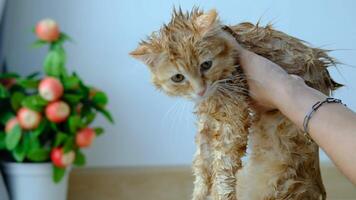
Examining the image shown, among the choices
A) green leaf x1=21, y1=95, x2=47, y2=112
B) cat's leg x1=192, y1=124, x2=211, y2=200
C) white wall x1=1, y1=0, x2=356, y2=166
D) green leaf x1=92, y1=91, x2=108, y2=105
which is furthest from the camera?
white wall x1=1, y1=0, x2=356, y2=166

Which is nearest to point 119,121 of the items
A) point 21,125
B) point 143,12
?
point 143,12

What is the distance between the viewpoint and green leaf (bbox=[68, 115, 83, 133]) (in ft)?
3.23

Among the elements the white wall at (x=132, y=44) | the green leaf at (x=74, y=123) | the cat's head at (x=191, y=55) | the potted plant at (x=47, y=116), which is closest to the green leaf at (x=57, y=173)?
the potted plant at (x=47, y=116)

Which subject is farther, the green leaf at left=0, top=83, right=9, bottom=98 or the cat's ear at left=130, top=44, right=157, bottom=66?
the cat's ear at left=130, top=44, right=157, bottom=66

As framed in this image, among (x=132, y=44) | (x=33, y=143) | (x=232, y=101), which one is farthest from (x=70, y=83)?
(x=132, y=44)

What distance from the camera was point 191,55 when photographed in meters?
1.11

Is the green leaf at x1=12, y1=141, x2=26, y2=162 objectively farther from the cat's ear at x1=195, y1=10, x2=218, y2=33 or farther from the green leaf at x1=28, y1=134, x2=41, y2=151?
the cat's ear at x1=195, y1=10, x2=218, y2=33

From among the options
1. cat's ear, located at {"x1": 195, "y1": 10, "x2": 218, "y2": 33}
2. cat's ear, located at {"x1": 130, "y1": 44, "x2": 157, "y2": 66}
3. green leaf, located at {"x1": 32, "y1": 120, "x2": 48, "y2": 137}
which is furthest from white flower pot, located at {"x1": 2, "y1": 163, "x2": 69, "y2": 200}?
cat's ear, located at {"x1": 195, "y1": 10, "x2": 218, "y2": 33}

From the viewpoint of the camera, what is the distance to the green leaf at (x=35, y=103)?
3.13ft

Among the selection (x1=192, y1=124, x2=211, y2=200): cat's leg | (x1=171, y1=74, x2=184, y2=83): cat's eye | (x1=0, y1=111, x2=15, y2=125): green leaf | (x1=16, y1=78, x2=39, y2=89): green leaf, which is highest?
(x1=16, y1=78, x2=39, y2=89): green leaf

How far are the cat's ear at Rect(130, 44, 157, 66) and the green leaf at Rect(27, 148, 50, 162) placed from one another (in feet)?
0.96

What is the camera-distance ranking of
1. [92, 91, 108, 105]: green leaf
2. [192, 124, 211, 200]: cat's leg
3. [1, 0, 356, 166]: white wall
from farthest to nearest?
[1, 0, 356, 166]: white wall → [192, 124, 211, 200]: cat's leg → [92, 91, 108, 105]: green leaf

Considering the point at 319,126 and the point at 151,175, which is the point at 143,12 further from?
the point at 319,126

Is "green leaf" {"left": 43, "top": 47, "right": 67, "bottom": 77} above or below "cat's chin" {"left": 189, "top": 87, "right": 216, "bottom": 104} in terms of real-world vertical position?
above
